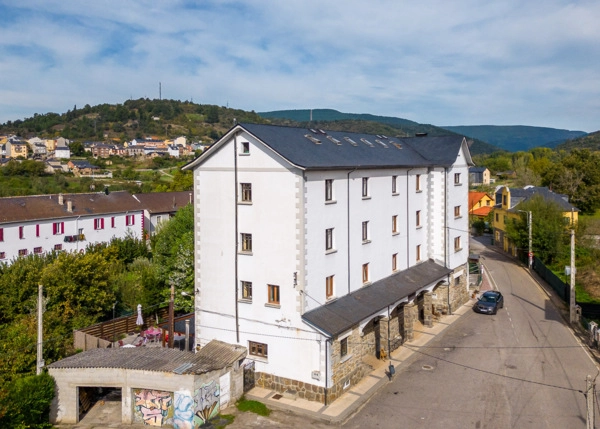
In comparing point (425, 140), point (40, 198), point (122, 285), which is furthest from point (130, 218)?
point (425, 140)

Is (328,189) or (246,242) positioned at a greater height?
(328,189)

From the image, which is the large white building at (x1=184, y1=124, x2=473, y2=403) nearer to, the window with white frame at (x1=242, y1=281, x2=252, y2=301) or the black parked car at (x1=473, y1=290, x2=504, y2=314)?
the window with white frame at (x1=242, y1=281, x2=252, y2=301)

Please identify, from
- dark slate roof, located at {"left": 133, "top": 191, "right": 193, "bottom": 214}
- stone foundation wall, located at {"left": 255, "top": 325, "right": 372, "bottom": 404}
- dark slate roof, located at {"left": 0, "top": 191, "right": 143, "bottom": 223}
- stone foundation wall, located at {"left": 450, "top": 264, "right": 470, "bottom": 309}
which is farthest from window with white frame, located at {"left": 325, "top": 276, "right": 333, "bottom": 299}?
dark slate roof, located at {"left": 133, "top": 191, "right": 193, "bottom": 214}

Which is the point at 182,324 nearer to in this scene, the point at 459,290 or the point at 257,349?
the point at 257,349

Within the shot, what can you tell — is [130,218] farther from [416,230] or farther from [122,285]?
[416,230]

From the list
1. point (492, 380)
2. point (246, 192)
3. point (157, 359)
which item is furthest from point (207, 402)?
point (492, 380)
